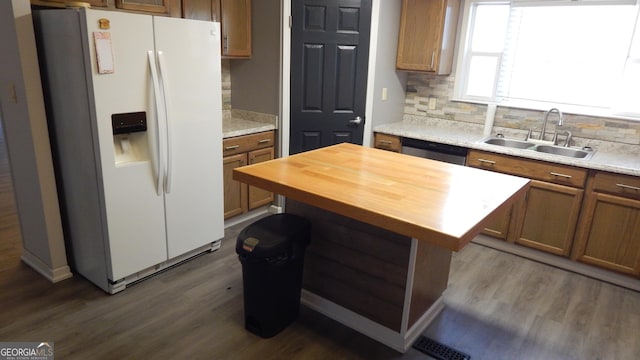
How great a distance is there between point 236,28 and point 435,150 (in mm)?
2012

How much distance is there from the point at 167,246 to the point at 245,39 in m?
1.91

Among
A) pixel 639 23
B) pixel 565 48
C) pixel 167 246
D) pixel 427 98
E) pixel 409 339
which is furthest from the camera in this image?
pixel 427 98

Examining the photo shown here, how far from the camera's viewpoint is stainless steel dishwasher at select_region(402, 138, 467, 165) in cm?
362

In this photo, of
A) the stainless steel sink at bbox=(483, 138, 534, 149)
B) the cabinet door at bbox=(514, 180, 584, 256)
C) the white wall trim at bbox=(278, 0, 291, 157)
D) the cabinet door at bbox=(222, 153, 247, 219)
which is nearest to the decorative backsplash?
the stainless steel sink at bbox=(483, 138, 534, 149)

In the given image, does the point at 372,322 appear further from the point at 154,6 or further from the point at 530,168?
the point at 154,6

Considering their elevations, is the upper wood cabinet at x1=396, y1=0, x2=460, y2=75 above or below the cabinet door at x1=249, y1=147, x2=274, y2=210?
above

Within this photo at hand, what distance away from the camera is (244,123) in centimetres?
386

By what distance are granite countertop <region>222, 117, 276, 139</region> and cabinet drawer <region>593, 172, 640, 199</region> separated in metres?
2.55

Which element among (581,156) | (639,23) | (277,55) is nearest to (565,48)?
(639,23)

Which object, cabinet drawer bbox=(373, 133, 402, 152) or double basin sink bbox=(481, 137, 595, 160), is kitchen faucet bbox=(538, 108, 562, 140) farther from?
cabinet drawer bbox=(373, 133, 402, 152)

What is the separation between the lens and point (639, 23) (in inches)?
128

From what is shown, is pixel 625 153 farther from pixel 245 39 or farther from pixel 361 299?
pixel 245 39

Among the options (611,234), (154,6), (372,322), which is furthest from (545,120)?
(154,6)
